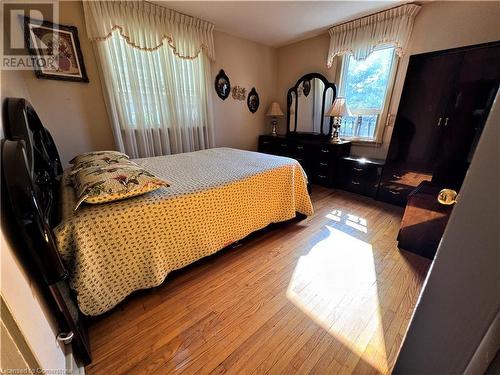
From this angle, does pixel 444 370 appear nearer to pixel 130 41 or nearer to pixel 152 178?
pixel 152 178

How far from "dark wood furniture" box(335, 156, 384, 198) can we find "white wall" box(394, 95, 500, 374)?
2503mm

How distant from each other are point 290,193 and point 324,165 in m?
1.44

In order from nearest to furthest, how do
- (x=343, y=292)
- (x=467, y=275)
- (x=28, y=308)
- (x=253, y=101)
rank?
(x=467, y=275) < (x=28, y=308) < (x=343, y=292) < (x=253, y=101)

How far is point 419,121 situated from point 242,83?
8.88 ft

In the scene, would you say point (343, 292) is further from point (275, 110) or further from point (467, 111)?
point (275, 110)

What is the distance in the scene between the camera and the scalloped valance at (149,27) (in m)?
2.16

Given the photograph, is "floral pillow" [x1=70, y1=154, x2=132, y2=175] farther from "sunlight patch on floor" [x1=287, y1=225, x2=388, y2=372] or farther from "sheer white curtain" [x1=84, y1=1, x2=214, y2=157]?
"sunlight patch on floor" [x1=287, y1=225, x2=388, y2=372]

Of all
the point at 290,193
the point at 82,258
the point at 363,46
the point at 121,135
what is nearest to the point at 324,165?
the point at 290,193

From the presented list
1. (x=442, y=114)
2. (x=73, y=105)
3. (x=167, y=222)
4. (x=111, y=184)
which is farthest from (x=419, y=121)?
(x=73, y=105)

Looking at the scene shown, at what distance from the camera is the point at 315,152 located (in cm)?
331

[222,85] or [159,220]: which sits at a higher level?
[222,85]

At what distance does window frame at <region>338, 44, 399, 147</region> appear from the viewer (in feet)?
8.73

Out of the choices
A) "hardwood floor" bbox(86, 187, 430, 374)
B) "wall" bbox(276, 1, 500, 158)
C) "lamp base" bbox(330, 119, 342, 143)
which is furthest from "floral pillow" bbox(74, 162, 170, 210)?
"wall" bbox(276, 1, 500, 158)

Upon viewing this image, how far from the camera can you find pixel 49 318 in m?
0.82
